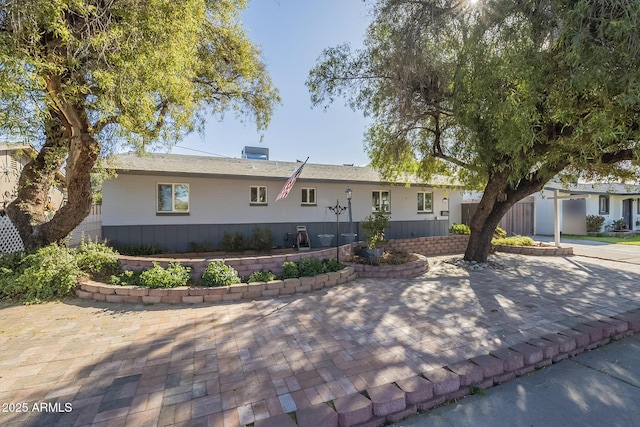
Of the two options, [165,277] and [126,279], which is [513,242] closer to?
[165,277]

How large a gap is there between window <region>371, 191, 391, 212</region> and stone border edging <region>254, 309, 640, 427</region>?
9.02 metres

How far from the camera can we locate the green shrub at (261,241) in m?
9.71

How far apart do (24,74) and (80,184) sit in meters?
3.22

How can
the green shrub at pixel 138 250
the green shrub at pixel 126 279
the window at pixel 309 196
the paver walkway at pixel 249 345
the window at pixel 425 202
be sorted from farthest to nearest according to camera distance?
the window at pixel 425 202, the window at pixel 309 196, the green shrub at pixel 138 250, the green shrub at pixel 126 279, the paver walkway at pixel 249 345

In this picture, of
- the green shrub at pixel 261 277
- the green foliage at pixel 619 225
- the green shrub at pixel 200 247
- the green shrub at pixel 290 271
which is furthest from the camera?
the green foliage at pixel 619 225

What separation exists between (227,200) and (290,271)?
538 centimetres

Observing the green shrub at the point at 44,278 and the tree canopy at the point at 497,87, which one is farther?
the green shrub at the point at 44,278

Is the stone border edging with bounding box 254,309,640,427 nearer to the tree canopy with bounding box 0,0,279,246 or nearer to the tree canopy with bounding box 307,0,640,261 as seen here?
the tree canopy with bounding box 307,0,640,261

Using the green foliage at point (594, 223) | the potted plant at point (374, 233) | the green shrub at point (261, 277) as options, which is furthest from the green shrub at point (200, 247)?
the green foliage at point (594, 223)

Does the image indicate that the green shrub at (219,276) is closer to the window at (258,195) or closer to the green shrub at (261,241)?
the green shrub at (261,241)

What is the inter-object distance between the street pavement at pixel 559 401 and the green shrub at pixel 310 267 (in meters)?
3.78

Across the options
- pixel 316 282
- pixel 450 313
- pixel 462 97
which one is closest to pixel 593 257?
pixel 462 97

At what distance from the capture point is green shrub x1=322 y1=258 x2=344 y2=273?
639cm

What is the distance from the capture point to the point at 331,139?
41.8 feet
